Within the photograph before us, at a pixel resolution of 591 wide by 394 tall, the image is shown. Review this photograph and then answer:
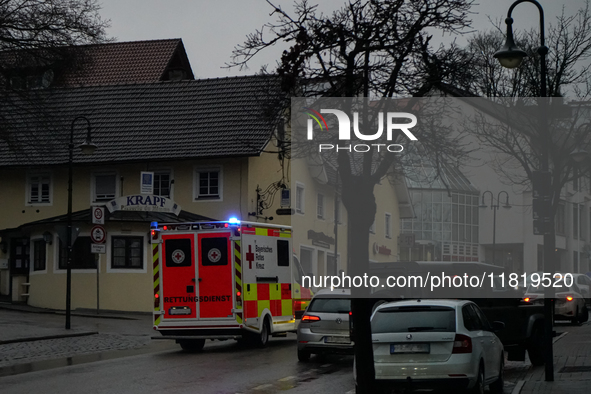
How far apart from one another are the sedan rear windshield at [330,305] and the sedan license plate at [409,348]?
239 inches

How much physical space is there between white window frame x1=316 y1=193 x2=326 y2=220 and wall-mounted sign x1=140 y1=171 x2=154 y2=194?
35.1ft

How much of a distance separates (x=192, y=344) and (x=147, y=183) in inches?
573

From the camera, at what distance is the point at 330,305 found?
757 inches

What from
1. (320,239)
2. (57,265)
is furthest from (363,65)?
(320,239)

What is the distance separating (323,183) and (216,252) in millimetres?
22102

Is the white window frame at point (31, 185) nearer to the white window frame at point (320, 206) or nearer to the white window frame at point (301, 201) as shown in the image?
the white window frame at point (301, 201)

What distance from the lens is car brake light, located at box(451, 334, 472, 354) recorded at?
41.4 feet

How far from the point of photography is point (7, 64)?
72.7ft

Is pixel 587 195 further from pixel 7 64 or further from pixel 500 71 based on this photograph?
pixel 7 64

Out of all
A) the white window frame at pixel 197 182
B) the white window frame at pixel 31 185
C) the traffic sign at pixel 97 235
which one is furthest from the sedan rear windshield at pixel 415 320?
the white window frame at pixel 31 185

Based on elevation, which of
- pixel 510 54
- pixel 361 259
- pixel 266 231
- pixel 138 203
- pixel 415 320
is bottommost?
pixel 415 320

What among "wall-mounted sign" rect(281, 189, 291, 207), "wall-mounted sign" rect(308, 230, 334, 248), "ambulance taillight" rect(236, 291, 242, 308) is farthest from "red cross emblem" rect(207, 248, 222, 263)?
"wall-mounted sign" rect(308, 230, 334, 248)

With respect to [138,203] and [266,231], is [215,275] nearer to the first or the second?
[266,231]

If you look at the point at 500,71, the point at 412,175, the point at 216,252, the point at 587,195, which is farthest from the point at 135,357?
the point at 587,195
